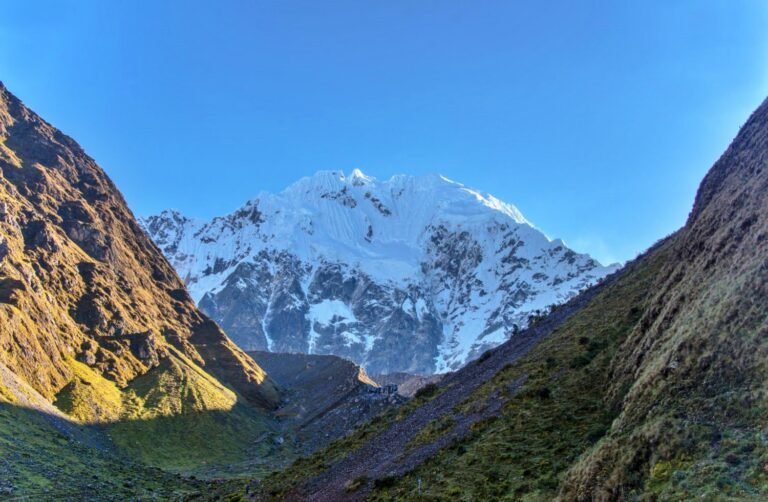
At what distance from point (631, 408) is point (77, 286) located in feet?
461

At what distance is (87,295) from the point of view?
13462 cm

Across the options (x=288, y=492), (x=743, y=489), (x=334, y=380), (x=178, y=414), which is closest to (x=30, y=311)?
(x=178, y=414)

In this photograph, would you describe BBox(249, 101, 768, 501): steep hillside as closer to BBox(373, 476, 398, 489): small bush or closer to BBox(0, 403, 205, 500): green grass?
BBox(373, 476, 398, 489): small bush

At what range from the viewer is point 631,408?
2275 cm

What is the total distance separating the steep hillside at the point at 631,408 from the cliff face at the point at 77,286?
7818 centimetres

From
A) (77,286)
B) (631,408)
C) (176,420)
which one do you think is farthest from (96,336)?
(631,408)

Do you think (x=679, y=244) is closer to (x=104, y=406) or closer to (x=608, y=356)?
(x=608, y=356)

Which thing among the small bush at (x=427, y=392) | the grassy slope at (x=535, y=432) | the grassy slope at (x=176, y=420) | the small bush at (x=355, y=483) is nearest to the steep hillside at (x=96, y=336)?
the grassy slope at (x=176, y=420)

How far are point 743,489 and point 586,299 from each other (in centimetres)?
5985

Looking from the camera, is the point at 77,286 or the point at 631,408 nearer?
the point at 631,408

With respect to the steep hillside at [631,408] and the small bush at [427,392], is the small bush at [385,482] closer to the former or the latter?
the steep hillside at [631,408]

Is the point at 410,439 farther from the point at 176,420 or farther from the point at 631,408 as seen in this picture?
the point at 176,420

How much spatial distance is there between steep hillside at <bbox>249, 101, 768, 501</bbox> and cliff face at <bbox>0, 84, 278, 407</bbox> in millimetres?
78183

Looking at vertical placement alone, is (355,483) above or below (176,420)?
below
